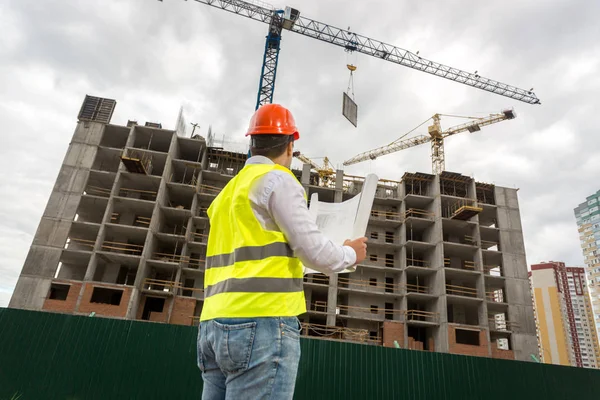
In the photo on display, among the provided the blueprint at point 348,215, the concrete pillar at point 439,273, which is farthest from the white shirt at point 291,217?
the concrete pillar at point 439,273

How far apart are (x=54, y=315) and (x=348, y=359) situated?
8421 mm

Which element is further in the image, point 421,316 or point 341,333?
point 421,316

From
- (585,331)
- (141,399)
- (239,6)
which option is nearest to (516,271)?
(141,399)

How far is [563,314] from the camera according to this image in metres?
86.8

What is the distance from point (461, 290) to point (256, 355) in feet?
129

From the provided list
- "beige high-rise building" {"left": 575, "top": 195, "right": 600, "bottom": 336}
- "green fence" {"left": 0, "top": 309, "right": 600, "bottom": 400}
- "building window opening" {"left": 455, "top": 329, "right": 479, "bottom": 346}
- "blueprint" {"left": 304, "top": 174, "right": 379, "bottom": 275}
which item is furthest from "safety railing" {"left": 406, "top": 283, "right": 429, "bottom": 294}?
"beige high-rise building" {"left": 575, "top": 195, "right": 600, "bottom": 336}

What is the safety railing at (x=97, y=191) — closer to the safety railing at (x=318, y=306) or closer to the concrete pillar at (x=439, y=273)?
the safety railing at (x=318, y=306)

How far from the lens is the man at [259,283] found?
5.25ft

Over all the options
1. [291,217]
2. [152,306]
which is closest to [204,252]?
[152,306]

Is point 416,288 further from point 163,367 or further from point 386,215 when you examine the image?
point 163,367

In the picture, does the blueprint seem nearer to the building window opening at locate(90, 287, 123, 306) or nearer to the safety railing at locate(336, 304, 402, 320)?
the safety railing at locate(336, 304, 402, 320)

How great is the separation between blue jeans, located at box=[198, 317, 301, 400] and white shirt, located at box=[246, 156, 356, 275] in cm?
31

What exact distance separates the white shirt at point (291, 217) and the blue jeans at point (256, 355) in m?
0.31

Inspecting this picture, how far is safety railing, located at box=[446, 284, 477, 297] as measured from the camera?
35469mm
